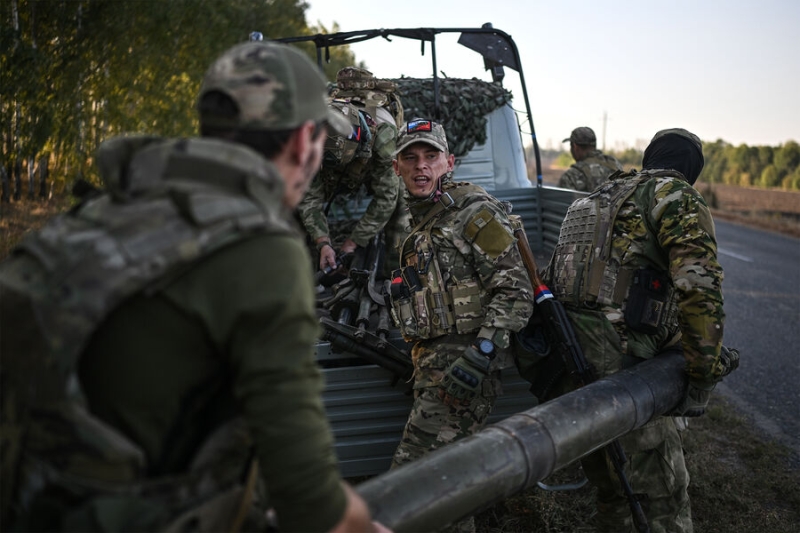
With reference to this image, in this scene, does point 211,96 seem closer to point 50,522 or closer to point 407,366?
point 50,522

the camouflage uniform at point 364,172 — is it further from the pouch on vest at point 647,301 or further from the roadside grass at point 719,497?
the pouch on vest at point 647,301

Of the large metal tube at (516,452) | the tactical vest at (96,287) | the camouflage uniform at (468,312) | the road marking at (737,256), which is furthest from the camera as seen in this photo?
the road marking at (737,256)

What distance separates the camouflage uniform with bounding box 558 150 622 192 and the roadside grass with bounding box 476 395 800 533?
3.95 m

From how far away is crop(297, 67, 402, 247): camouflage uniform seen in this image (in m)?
4.89

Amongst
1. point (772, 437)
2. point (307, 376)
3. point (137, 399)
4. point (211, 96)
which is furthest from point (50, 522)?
point (772, 437)

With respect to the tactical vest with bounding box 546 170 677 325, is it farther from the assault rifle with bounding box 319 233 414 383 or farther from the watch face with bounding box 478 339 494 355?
the assault rifle with bounding box 319 233 414 383

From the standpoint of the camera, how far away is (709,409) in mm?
5699

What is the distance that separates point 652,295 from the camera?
3.20 meters

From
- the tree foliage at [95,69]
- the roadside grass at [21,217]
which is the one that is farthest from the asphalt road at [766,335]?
the tree foliage at [95,69]

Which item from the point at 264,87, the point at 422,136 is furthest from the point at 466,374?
the point at 264,87

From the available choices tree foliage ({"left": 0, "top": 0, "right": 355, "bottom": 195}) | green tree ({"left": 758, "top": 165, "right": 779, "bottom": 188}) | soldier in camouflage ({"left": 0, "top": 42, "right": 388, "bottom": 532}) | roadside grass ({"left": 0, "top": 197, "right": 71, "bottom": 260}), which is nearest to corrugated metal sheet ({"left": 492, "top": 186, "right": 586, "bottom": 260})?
soldier in camouflage ({"left": 0, "top": 42, "right": 388, "bottom": 532})

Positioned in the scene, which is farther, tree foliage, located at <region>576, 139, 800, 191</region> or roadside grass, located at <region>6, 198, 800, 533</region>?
tree foliage, located at <region>576, 139, 800, 191</region>

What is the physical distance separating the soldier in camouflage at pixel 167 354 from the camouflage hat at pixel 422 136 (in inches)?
78.7

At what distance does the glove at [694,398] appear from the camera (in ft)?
9.86
